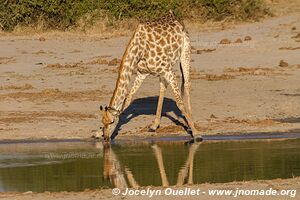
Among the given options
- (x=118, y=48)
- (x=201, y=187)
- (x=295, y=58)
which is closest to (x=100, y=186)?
(x=201, y=187)

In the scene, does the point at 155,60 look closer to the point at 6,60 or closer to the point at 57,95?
the point at 57,95

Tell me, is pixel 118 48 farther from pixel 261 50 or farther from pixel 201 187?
pixel 201 187

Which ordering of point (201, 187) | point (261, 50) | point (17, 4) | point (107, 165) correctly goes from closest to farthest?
point (201, 187) < point (107, 165) < point (261, 50) < point (17, 4)

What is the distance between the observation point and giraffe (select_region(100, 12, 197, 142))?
15.1 m

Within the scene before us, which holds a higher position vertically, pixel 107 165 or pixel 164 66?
pixel 164 66

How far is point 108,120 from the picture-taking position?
14516 millimetres

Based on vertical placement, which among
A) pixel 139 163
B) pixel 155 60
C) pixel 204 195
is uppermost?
pixel 155 60

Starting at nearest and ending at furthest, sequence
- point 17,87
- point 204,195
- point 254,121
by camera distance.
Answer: point 204,195
point 254,121
point 17,87

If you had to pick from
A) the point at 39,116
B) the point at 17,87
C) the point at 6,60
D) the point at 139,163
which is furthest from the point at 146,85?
the point at 139,163

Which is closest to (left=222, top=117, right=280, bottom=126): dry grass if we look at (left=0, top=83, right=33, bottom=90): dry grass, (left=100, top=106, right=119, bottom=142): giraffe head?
(left=100, top=106, right=119, bottom=142): giraffe head

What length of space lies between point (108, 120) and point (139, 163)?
163 cm

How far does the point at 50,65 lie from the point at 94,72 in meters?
1.47

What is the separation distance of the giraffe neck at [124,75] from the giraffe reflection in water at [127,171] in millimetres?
791

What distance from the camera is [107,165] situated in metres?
13.0
